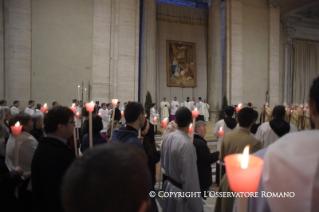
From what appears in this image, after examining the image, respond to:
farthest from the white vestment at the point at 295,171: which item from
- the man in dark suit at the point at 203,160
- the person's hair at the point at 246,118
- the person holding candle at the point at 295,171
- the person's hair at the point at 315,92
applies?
the man in dark suit at the point at 203,160

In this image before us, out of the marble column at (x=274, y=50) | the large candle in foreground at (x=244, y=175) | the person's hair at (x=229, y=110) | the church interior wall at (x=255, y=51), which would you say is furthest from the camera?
the marble column at (x=274, y=50)

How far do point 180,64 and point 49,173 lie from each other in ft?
56.5

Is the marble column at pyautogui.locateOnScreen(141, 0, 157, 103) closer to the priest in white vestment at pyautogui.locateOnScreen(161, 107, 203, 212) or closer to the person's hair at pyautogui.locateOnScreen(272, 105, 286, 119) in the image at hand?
the person's hair at pyautogui.locateOnScreen(272, 105, 286, 119)

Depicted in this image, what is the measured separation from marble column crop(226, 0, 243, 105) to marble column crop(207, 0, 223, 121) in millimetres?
699

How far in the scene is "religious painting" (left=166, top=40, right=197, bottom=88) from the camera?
59.6 ft

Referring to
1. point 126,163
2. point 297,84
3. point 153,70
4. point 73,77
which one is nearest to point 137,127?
point 126,163

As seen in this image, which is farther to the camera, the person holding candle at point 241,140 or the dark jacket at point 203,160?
the dark jacket at point 203,160

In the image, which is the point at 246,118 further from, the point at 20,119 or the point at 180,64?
the point at 180,64

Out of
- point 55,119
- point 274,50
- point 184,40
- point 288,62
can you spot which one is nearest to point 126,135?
point 55,119

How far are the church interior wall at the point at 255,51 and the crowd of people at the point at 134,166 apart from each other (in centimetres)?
1476

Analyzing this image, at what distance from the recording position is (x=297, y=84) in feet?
67.1

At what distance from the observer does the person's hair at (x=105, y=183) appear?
0.70 m

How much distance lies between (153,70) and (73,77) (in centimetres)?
521

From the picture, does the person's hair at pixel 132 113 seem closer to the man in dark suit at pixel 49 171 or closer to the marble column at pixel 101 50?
the man in dark suit at pixel 49 171
